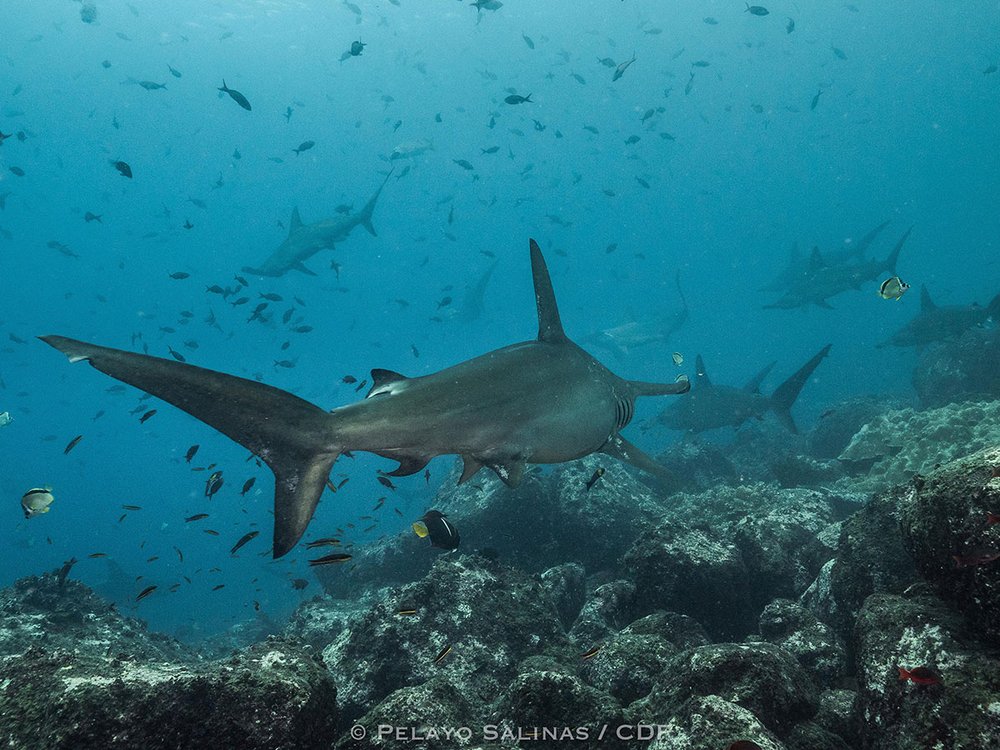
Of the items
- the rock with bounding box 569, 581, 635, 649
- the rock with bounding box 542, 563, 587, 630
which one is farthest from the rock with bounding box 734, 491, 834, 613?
the rock with bounding box 542, 563, 587, 630

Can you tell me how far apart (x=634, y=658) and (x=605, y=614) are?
9.11 feet

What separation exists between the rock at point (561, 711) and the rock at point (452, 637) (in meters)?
1.90

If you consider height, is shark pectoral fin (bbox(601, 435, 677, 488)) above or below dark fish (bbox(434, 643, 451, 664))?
above

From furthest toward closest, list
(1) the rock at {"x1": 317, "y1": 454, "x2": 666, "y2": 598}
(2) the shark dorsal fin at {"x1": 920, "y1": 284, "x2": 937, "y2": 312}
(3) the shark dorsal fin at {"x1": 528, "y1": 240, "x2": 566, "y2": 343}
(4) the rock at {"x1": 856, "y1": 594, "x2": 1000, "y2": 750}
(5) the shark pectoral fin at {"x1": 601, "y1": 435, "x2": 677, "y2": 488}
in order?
(2) the shark dorsal fin at {"x1": 920, "y1": 284, "x2": 937, "y2": 312}
(1) the rock at {"x1": 317, "y1": 454, "x2": 666, "y2": 598}
(5) the shark pectoral fin at {"x1": 601, "y1": 435, "x2": 677, "y2": 488}
(3) the shark dorsal fin at {"x1": 528, "y1": 240, "x2": 566, "y2": 343}
(4) the rock at {"x1": 856, "y1": 594, "x2": 1000, "y2": 750}

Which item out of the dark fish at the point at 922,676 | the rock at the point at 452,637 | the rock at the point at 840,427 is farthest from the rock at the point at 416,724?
the rock at the point at 840,427

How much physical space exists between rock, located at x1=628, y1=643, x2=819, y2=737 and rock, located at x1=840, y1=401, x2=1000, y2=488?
37.4ft

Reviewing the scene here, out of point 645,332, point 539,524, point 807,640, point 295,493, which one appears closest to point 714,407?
point 539,524

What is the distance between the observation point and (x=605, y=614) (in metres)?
7.39

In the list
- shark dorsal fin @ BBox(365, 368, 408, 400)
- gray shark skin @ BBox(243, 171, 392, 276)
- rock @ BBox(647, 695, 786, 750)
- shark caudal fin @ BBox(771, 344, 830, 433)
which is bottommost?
rock @ BBox(647, 695, 786, 750)

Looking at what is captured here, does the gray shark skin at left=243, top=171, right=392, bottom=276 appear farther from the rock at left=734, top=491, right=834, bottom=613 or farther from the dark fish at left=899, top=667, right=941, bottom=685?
the dark fish at left=899, top=667, right=941, bottom=685

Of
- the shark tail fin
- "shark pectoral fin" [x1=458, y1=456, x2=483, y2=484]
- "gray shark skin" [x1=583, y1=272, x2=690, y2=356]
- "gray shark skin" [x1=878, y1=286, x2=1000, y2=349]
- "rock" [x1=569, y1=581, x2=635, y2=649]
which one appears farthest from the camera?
"gray shark skin" [x1=583, y1=272, x2=690, y2=356]

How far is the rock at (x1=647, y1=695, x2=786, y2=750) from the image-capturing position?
2699mm

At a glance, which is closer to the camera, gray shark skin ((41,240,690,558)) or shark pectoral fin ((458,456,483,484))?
gray shark skin ((41,240,690,558))

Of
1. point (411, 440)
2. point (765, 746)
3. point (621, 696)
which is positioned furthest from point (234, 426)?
point (621, 696)
